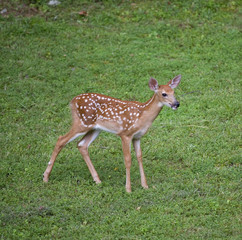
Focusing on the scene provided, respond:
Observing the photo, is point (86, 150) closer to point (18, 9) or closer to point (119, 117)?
point (119, 117)

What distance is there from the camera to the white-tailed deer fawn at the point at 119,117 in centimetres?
789

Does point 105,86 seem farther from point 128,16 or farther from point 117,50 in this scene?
point 128,16

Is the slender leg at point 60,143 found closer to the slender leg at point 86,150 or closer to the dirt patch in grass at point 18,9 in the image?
the slender leg at point 86,150

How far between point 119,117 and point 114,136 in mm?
1923

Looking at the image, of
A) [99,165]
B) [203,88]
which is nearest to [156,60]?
[203,88]

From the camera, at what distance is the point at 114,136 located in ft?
32.5

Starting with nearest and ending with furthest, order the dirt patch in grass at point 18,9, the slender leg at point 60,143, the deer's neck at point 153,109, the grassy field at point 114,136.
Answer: the grassy field at point 114,136 < the deer's neck at point 153,109 < the slender leg at point 60,143 < the dirt patch in grass at point 18,9

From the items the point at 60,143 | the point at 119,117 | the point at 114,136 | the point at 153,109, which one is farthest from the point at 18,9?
the point at 153,109

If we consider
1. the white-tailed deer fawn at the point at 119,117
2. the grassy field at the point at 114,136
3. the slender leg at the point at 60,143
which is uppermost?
the white-tailed deer fawn at the point at 119,117

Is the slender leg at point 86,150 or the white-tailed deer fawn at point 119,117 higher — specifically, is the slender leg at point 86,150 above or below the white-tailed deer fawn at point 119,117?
below

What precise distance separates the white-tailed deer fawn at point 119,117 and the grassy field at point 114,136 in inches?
17.0

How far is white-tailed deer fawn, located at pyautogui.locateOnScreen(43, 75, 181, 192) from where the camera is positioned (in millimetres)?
7887

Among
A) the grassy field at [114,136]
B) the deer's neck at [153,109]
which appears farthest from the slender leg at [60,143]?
the deer's neck at [153,109]

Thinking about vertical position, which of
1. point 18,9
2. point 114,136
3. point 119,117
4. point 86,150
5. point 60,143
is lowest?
point 114,136
